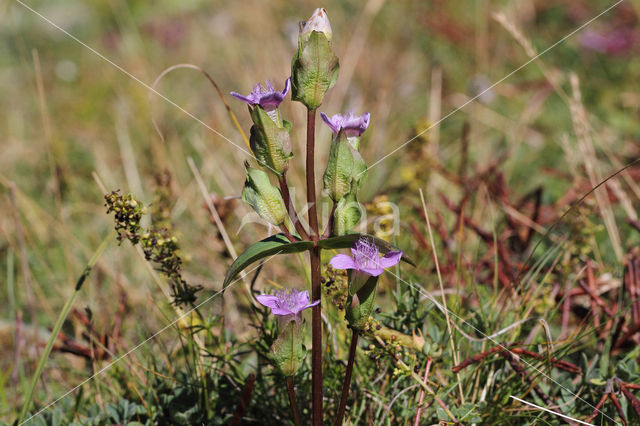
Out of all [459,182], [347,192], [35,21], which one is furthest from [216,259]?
[35,21]

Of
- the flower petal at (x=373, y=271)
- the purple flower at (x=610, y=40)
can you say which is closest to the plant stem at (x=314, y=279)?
the flower petal at (x=373, y=271)

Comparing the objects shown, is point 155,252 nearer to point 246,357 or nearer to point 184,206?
point 246,357

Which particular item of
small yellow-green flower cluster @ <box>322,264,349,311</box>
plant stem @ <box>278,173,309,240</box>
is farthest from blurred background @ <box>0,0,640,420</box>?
plant stem @ <box>278,173,309,240</box>

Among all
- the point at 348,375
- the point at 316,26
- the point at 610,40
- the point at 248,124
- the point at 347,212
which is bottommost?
the point at 348,375

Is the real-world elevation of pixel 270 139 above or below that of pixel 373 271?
above

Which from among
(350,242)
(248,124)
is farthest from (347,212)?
(248,124)

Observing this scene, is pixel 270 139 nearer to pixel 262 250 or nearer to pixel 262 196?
pixel 262 196
